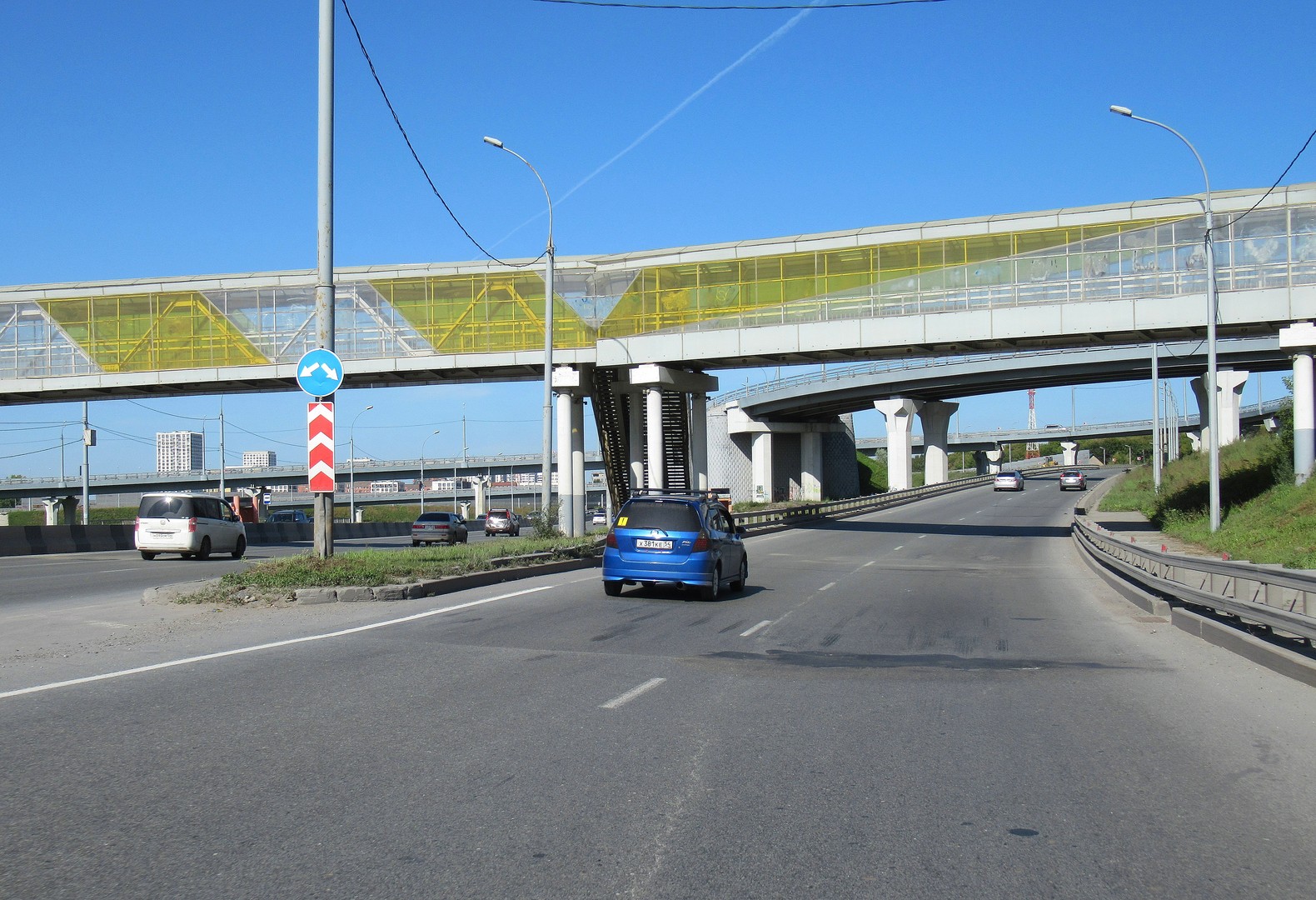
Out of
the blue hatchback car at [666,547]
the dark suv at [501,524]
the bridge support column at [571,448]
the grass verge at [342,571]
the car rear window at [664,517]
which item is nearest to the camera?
the grass verge at [342,571]

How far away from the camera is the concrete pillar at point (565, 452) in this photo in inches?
1559

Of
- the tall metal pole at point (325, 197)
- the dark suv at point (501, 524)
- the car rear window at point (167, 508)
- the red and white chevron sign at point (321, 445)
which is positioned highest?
the tall metal pole at point (325, 197)

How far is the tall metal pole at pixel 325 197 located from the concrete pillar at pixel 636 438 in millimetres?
25014

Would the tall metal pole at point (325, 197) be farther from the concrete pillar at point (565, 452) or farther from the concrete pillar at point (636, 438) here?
the concrete pillar at point (636, 438)

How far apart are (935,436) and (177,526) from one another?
7364cm

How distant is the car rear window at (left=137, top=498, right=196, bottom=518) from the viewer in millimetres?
30578

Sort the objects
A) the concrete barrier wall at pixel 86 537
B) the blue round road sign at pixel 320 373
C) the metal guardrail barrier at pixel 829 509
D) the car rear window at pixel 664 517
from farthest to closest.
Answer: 1. the metal guardrail barrier at pixel 829 509
2. the concrete barrier wall at pixel 86 537
3. the car rear window at pixel 664 517
4. the blue round road sign at pixel 320 373

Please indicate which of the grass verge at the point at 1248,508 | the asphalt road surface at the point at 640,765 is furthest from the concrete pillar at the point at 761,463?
the asphalt road surface at the point at 640,765

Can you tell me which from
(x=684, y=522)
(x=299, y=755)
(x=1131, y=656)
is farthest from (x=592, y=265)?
(x=299, y=755)

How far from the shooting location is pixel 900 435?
3391 inches

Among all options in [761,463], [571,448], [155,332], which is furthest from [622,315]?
[761,463]

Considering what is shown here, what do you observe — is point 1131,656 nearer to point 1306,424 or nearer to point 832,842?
point 832,842

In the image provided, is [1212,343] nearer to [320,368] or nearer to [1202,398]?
[320,368]

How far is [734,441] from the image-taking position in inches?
3194
